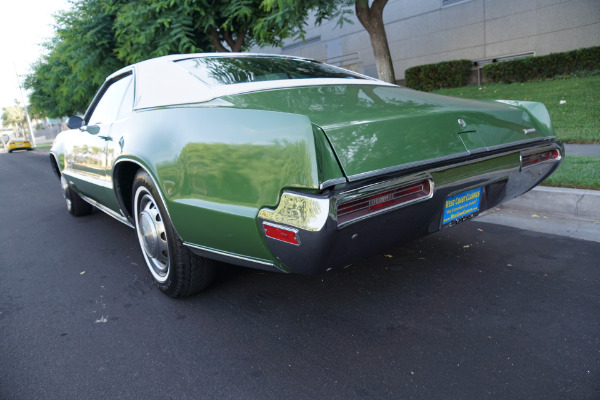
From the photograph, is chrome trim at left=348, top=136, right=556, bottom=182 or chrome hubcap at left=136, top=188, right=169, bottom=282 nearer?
chrome trim at left=348, top=136, right=556, bottom=182

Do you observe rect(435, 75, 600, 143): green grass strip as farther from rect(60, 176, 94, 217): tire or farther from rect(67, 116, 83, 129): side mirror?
rect(60, 176, 94, 217): tire

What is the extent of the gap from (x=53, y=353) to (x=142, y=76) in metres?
1.89

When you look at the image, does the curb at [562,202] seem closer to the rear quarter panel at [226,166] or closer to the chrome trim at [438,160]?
the chrome trim at [438,160]

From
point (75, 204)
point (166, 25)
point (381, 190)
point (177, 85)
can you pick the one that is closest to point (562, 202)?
point (381, 190)

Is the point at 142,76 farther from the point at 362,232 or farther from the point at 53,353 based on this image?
the point at 362,232

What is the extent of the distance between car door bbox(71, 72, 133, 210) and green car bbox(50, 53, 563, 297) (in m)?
0.22

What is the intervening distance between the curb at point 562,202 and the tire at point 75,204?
15.4 ft

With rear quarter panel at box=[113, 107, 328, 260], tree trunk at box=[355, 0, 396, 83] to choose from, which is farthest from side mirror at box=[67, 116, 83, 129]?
tree trunk at box=[355, 0, 396, 83]

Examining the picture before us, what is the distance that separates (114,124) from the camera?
10.9ft

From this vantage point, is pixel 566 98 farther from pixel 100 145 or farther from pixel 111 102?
pixel 100 145

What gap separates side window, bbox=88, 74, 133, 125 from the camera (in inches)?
140

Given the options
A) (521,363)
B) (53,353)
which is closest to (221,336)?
(53,353)

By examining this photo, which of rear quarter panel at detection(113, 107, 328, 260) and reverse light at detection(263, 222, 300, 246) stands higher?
rear quarter panel at detection(113, 107, 328, 260)

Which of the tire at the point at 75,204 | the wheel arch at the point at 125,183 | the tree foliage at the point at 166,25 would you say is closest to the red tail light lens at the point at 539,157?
the wheel arch at the point at 125,183
